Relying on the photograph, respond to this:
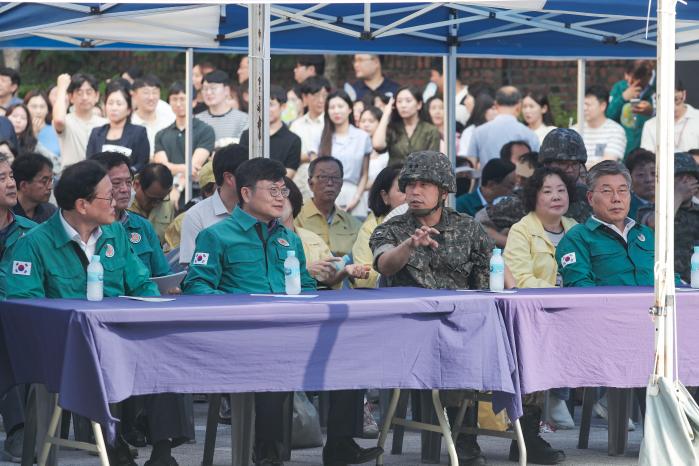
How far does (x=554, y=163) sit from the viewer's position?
999 cm

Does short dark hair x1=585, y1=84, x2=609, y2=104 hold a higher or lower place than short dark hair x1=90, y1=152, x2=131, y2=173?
higher

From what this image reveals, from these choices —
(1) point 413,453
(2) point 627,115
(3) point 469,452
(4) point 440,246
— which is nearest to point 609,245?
(4) point 440,246

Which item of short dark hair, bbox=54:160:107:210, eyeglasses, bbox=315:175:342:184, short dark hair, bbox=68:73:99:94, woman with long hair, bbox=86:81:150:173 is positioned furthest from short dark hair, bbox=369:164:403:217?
short dark hair, bbox=68:73:99:94

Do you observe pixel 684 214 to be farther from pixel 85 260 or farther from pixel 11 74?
pixel 11 74

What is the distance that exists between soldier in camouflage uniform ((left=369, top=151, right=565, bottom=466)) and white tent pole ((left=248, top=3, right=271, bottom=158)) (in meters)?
1.22

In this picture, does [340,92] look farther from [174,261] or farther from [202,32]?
[174,261]

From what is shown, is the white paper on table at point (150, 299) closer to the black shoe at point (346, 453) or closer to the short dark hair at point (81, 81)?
the black shoe at point (346, 453)

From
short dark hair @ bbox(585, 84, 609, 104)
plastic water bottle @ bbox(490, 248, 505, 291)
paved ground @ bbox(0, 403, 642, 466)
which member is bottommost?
paved ground @ bbox(0, 403, 642, 466)

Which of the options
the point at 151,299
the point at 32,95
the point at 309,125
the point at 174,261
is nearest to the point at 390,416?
the point at 151,299

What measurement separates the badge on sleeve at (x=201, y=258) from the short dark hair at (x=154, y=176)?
124 inches

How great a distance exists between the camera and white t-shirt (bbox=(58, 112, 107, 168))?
14.6 metres

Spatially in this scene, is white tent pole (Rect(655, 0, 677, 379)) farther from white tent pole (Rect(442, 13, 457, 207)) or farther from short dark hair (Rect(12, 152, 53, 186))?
white tent pole (Rect(442, 13, 457, 207))

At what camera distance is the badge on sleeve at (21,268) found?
22.4 ft

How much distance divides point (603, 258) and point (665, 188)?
2202 millimetres
